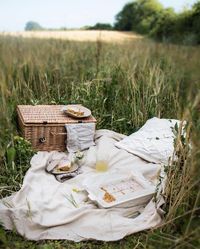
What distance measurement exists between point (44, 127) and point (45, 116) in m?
0.15

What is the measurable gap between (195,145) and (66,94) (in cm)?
253

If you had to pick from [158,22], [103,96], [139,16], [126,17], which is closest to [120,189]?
[103,96]

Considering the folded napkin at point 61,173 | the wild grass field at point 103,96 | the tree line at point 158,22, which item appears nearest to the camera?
the wild grass field at point 103,96

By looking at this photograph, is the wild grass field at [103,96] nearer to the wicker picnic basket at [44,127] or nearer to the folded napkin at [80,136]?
the wicker picnic basket at [44,127]

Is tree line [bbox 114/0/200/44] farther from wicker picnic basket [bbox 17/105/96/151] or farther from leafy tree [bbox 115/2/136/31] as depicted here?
wicker picnic basket [bbox 17/105/96/151]

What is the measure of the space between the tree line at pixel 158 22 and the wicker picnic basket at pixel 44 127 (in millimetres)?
3803

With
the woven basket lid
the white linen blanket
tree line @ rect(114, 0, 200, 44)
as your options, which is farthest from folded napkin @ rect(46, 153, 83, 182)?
tree line @ rect(114, 0, 200, 44)

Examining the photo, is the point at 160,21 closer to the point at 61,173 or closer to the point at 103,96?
the point at 103,96

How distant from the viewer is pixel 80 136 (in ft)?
10.9

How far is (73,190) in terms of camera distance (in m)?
2.66

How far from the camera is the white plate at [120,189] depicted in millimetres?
2496

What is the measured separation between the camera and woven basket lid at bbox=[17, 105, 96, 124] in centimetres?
322

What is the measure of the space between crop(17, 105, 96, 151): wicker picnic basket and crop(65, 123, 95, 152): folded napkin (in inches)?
1.9

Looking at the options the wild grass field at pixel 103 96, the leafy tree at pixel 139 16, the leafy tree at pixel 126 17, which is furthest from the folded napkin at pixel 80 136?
the leafy tree at pixel 126 17
